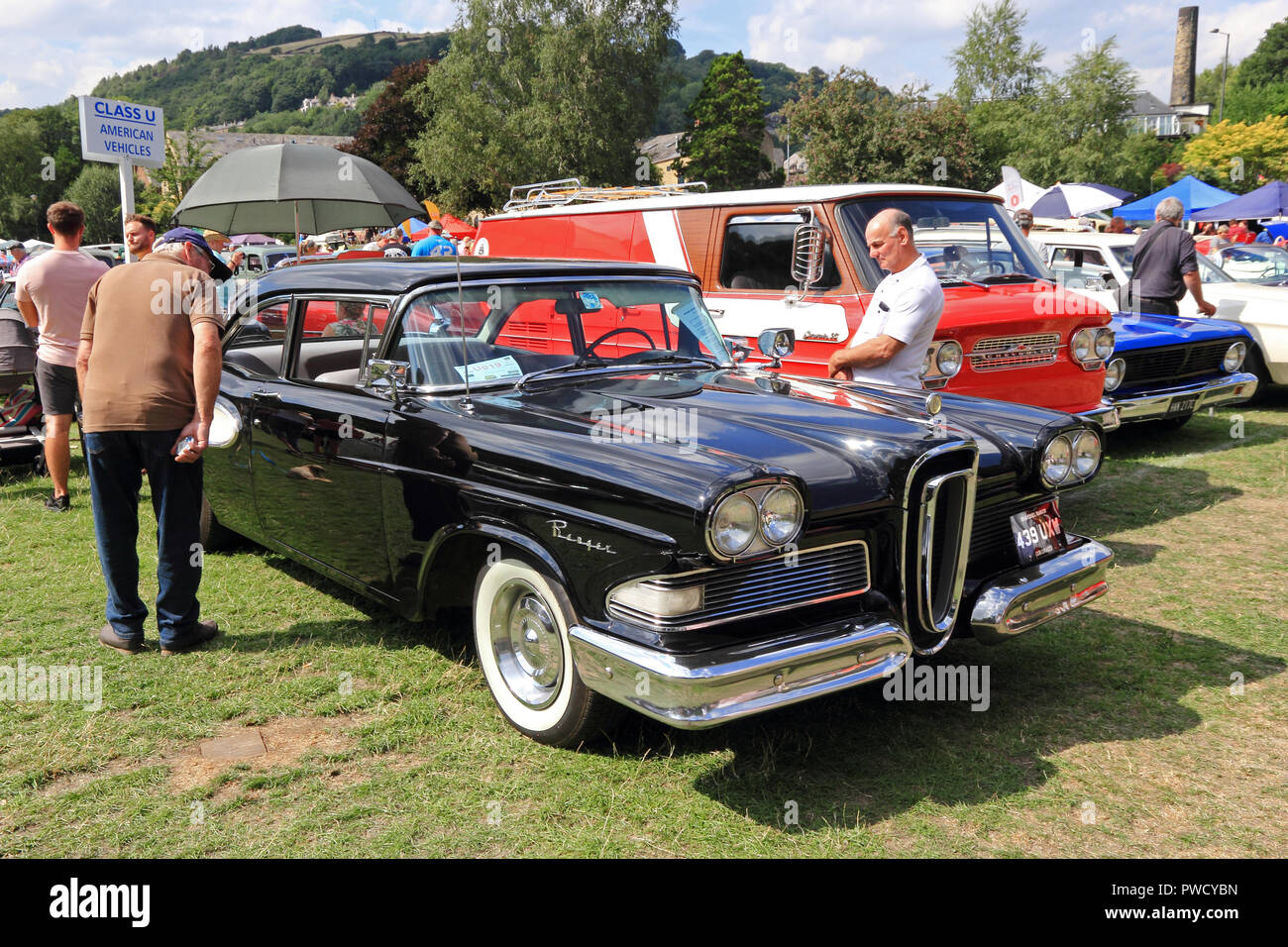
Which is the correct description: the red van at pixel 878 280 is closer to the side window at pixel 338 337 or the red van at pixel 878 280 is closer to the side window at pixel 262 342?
the side window at pixel 338 337

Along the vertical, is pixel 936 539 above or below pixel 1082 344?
below

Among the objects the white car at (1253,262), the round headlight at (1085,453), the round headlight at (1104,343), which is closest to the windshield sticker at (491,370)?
the round headlight at (1085,453)

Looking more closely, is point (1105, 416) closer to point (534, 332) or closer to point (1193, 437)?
point (1193, 437)

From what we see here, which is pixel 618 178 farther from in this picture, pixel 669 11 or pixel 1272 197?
pixel 1272 197

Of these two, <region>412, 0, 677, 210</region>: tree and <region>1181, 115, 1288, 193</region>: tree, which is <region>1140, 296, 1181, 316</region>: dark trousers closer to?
<region>412, 0, 677, 210</region>: tree

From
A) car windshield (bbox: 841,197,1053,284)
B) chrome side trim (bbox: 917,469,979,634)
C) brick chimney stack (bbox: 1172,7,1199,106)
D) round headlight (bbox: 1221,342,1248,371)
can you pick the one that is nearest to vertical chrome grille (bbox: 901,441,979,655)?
chrome side trim (bbox: 917,469,979,634)

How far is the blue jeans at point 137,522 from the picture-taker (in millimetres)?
4414

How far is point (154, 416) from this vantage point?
4.39 m

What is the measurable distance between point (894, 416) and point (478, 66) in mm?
40051

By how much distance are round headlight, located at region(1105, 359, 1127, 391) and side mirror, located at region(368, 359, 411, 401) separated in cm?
586

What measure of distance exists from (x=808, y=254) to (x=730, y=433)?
2849 mm

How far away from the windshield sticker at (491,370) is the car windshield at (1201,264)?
7.94 metres

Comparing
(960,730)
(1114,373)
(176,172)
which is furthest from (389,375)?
(176,172)
